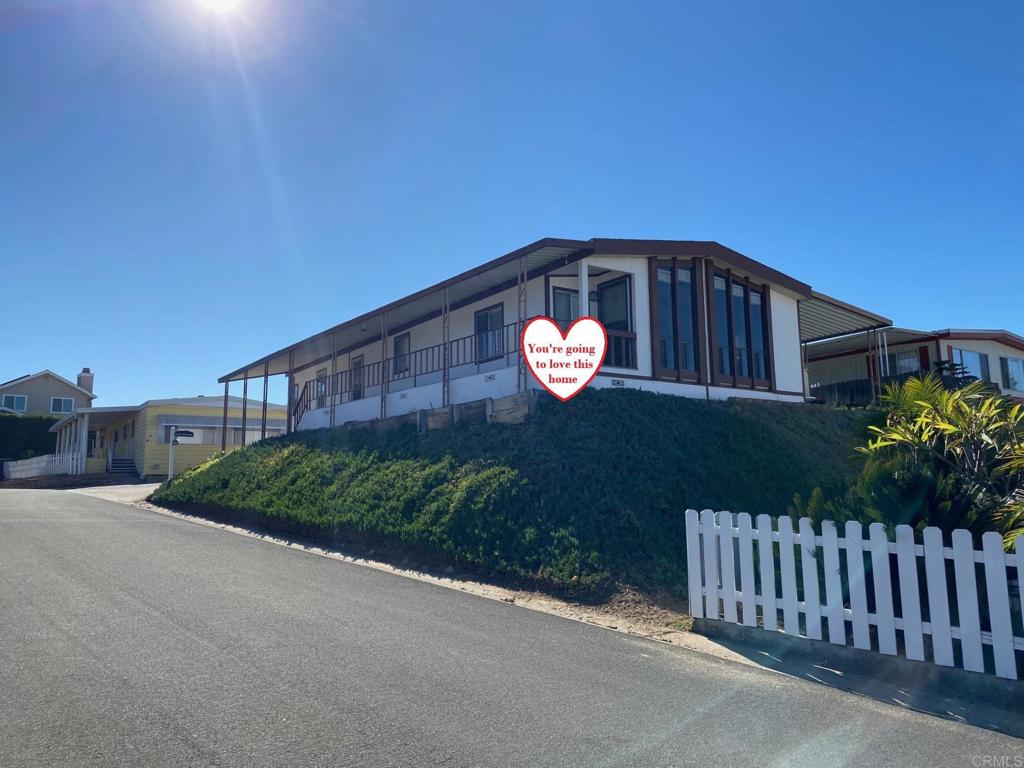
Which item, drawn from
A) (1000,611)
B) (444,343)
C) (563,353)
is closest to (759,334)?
(563,353)

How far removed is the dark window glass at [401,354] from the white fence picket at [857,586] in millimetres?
15728

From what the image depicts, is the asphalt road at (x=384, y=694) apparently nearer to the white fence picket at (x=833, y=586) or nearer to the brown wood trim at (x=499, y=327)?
the white fence picket at (x=833, y=586)

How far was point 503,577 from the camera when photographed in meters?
8.43

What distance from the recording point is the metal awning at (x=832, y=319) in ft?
58.9

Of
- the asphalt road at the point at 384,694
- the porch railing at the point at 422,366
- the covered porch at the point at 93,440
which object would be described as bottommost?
the asphalt road at the point at 384,694

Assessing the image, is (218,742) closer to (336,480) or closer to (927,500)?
(927,500)

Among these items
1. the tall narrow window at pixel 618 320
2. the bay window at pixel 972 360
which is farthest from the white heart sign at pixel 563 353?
the bay window at pixel 972 360

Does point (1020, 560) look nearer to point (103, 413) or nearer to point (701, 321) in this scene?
point (701, 321)

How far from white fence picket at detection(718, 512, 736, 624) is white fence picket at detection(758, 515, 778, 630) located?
29 centimetres

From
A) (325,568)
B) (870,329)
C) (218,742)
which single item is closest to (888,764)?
(218,742)

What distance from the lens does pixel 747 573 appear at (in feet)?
19.9

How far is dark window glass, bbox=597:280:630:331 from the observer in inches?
586

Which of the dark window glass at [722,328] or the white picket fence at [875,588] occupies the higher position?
the dark window glass at [722,328]

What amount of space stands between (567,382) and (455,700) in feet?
28.0
